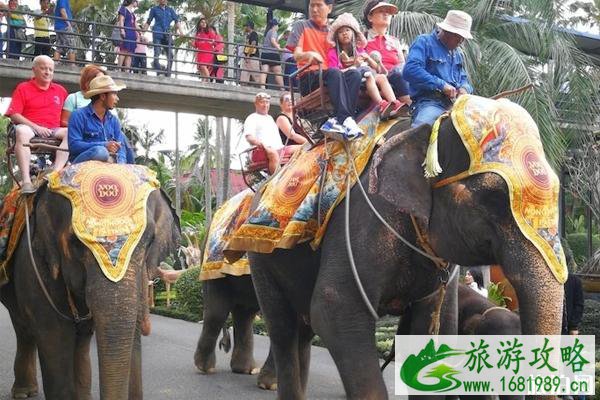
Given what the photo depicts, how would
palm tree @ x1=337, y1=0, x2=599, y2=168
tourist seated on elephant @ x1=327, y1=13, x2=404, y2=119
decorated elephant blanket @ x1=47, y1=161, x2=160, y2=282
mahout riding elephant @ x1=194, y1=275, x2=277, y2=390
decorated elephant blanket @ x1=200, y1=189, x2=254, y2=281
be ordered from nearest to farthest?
decorated elephant blanket @ x1=47, y1=161, x2=160, y2=282, tourist seated on elephant @ x1=327, y1=13, x2=404, y2=119, decorated elephant blanket @ x1=200, y1=189, x2=254, y2=281, mahout riding elephant @ x1=194, y1=275, x2=277, y2=390, palm tree @ x1=337, y1=0, x2=599, y2=168

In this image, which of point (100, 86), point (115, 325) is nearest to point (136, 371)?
point (115, 325)

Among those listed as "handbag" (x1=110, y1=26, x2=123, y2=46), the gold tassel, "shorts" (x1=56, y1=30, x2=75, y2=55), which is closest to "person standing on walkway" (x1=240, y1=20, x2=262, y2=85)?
"handbag" (x1=110, y1=26, x2=123, y2=46)

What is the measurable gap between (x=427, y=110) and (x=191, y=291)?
12.6m

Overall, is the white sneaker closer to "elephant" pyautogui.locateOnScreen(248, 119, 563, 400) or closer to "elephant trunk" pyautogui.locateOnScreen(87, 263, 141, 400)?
"elephant" pyautogui.locateOnScreen(248, 119, 563, 400)

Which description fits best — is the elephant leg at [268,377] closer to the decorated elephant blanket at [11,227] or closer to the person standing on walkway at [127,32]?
the decorated elephant blanket at [11,227]

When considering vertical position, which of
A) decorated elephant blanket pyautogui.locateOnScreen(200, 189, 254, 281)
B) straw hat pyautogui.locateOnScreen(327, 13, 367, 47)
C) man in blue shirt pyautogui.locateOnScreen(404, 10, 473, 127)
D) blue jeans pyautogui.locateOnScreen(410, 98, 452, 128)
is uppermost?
straw hat pyautogui.locateOnScreen(327, 13, 367, 47)

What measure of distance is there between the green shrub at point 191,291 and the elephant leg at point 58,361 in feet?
35.1

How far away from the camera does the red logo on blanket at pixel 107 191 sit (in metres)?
5.98

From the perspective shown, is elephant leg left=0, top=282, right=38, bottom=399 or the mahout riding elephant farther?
the mahout riding elephant

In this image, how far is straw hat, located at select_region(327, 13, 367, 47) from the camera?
6.26 meters

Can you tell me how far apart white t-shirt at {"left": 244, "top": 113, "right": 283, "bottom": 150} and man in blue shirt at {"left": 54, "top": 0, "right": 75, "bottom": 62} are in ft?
30.7

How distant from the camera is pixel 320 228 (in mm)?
5383

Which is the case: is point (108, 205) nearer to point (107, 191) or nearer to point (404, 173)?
point (107, 191)

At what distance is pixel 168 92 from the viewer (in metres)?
19.0
